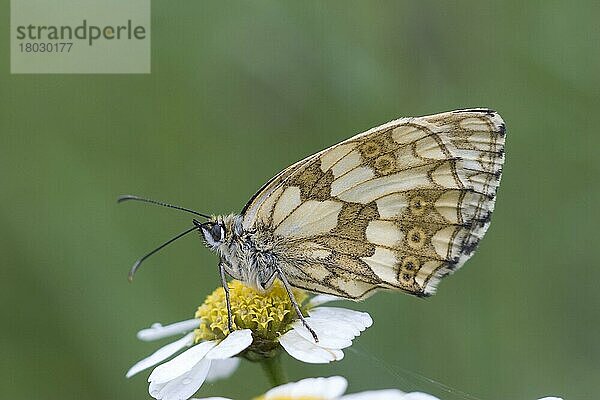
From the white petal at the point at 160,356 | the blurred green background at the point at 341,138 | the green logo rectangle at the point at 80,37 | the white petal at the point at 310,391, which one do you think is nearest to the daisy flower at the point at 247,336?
the white petal at the point at 160,356

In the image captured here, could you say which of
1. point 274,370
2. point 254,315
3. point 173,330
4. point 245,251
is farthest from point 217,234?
point 274,370

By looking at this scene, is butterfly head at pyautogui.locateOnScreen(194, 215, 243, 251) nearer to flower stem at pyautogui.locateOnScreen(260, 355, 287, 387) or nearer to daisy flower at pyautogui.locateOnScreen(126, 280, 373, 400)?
daisy flower at pyautogui.locateOnScreen(126, 280, 373, 400)

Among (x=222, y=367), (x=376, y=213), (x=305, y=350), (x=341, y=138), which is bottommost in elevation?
(x=222, y=367)

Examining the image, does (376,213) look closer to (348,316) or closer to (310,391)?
(348,316)

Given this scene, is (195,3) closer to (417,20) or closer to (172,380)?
(417,20)

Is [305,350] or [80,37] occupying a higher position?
[80,37]

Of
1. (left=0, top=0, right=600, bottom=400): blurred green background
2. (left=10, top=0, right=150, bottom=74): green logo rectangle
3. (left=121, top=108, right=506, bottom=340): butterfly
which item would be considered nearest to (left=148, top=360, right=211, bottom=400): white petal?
(left=121, top=108, right=506, bottom=340): butterfly

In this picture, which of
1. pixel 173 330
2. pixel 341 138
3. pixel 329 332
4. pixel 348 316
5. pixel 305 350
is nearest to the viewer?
pixel 305 350
